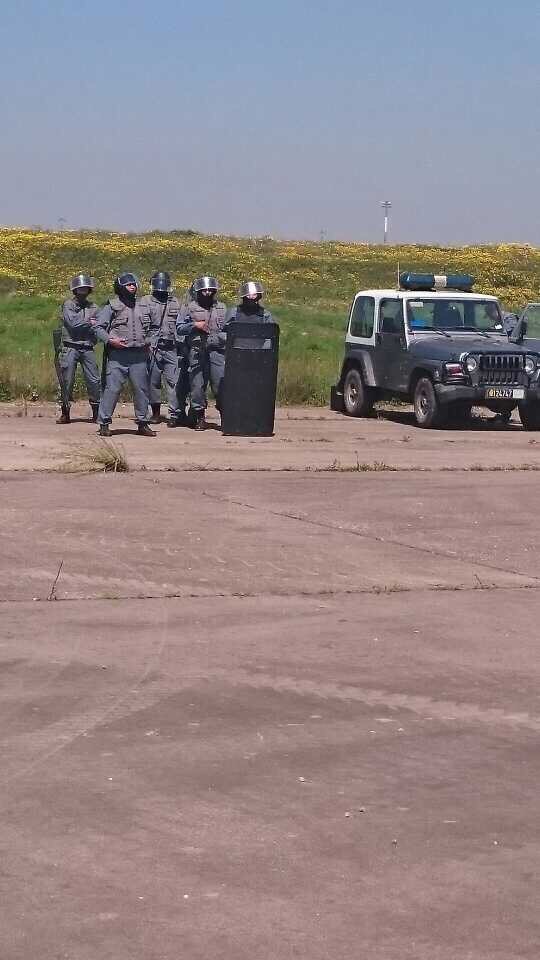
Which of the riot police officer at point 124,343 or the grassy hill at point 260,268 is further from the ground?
the riot police officer at point 124,343

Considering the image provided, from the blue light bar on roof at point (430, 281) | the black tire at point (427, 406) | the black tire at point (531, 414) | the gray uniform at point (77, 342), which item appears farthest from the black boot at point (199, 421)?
the black tire at point (531, 414)

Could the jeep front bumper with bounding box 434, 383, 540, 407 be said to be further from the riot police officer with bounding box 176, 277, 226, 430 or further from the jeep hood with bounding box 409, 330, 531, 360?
the riot police officer with bounding box 176, 277, 226, 430

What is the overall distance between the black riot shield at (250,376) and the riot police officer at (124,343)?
1042mm

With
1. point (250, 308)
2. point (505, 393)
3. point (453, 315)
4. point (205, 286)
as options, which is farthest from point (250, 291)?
point (453, 315)

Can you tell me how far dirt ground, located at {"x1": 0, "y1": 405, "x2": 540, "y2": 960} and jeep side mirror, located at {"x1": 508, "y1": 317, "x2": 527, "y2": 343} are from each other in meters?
8.82

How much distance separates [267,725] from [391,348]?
1657cm

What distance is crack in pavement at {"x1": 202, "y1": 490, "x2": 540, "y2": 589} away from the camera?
11.6m

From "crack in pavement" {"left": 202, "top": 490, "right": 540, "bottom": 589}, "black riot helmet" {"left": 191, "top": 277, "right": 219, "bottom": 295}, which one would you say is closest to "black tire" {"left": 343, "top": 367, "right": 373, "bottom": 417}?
"black riot helmet" {"left": 191, "top": 277, "right": 219, "bottom": 295}

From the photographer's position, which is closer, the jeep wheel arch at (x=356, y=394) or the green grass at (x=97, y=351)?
the jeep wheel arch at (x=356, y=394)

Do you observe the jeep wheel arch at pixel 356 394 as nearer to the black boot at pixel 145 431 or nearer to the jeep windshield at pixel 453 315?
the jeep windshield at pixel 453 315

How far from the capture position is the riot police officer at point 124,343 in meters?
19.9

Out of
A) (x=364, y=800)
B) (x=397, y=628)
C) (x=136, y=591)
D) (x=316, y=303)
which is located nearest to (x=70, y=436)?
(x=136, y=591)

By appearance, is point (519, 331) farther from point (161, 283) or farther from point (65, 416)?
point (65, 416)

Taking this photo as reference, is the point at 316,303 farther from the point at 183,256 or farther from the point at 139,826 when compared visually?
the point at 139,826
